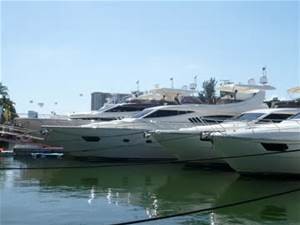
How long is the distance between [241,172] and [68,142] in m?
10.9

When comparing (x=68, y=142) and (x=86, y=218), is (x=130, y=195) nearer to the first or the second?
(x=86, y=218)

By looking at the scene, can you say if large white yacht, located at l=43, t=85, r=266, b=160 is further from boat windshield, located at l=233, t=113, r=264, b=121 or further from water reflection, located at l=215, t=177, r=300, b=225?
water reflection, located at l=215, t=177, r=300, b=225

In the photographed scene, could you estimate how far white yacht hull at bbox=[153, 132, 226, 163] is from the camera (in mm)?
23000

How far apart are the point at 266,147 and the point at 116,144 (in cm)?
985

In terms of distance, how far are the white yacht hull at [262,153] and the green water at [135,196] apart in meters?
0.46

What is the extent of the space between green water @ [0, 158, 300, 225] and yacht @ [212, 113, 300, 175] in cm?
54

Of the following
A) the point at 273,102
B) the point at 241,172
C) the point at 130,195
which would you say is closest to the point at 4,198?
the point at 130,195

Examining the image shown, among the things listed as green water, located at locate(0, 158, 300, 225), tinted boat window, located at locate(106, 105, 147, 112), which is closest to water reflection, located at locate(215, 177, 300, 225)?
green water, located at locate(0, 158, 300, 225)

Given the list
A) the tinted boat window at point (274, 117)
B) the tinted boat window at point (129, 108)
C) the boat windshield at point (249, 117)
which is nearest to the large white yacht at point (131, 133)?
the boat windshield at point (249, 117)

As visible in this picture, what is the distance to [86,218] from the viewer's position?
1272cm

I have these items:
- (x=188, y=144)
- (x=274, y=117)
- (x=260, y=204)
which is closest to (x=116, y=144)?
(x=188, y=144)

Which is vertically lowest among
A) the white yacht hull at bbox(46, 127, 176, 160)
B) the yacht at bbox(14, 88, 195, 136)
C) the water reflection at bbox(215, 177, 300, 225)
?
the water reflection at bbox(215, 177, 300, 225)

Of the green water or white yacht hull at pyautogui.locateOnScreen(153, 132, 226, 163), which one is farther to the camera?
white yacht hull at pyautogui.locateOnScreen(153, 132, 226, 163)

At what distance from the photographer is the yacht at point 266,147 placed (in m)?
19.1
